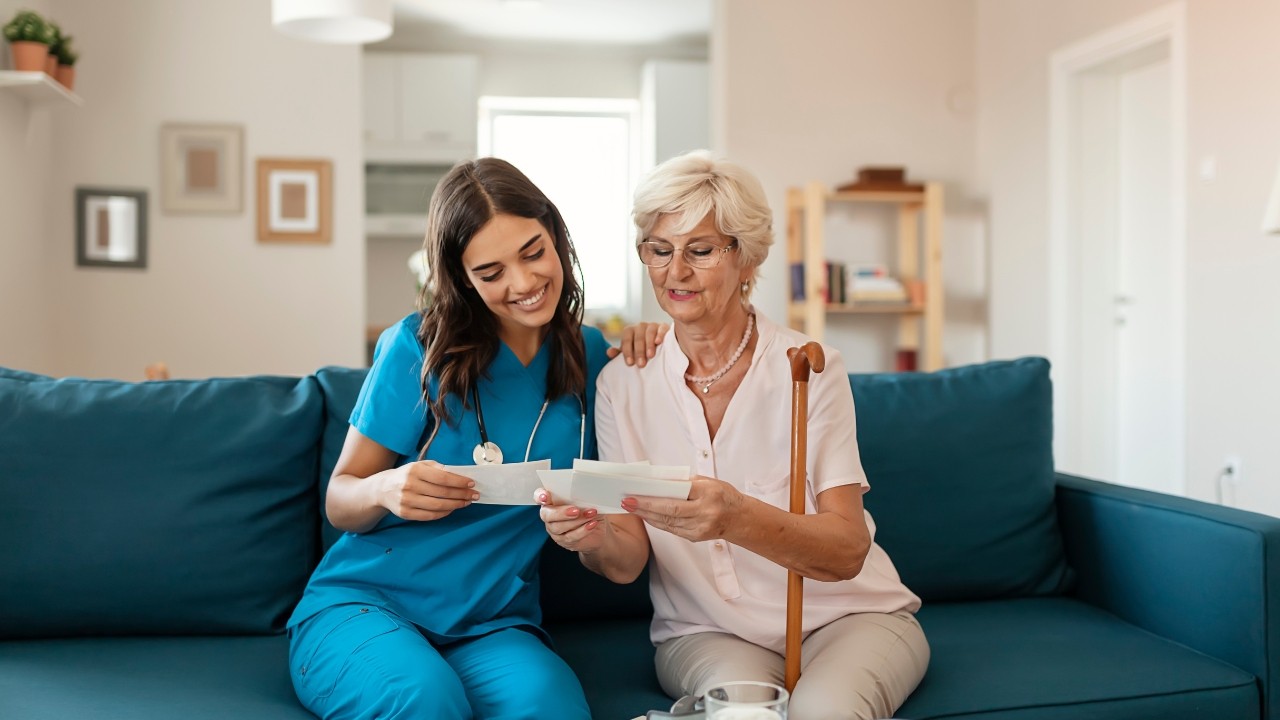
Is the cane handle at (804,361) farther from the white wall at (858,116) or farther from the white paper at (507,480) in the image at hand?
the white wall at (858,116)

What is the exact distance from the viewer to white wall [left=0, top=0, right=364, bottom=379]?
17.4 ft

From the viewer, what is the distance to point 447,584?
5.55 feet

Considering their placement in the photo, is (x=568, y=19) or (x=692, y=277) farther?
(x=568, y=19)

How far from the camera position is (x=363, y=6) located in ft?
11.4

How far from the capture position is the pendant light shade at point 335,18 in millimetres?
3434

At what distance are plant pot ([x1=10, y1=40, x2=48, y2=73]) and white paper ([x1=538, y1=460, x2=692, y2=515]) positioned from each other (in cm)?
401

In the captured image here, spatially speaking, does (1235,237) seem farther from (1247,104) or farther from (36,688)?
(36,688)

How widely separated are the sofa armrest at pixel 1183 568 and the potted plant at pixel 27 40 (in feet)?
13.8

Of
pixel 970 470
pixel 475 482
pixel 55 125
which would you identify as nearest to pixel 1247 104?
pixel 970 470

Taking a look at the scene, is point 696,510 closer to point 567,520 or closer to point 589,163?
point 567,520

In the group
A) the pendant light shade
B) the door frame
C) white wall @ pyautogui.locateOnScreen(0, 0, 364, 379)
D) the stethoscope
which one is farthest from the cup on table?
white wall @ pyautogui.locateOnScreen(0, 0, 364, 379)

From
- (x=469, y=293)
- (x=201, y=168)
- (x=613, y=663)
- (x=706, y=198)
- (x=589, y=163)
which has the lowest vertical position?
(x=613, y=663)

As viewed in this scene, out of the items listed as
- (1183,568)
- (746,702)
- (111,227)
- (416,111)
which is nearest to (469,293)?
(746,702)

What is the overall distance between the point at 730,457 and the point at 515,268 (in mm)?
455
